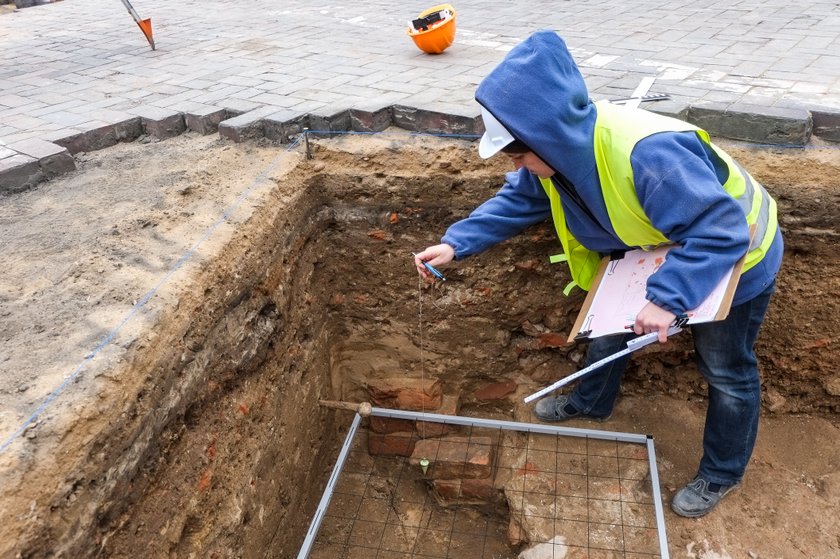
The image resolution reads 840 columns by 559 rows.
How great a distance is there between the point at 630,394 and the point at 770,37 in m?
3.32

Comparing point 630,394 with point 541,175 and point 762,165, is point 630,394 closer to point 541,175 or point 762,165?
point 762,165

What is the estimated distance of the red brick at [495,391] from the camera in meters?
4.27

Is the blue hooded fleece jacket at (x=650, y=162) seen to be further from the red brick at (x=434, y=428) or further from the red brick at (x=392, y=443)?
the red brick at (x=392, y=443)

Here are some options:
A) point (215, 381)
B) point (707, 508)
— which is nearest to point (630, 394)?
point (707, 508)

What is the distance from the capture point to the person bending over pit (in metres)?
2.13

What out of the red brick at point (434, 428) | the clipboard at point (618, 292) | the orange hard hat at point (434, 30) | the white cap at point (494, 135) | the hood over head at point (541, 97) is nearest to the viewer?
the hood over head at point (541, 97)

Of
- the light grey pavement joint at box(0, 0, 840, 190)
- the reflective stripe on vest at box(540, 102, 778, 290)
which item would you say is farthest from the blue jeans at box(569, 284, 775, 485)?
the light grey pavement joint at box(0, 0, 840, 190)

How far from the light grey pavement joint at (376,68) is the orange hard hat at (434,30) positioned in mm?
97

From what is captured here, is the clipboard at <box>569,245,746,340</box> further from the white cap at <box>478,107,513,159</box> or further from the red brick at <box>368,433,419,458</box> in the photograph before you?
the red brick at <box>368,433,419,458</box>

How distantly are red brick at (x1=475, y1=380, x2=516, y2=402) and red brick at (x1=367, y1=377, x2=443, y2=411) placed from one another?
27 centimetres

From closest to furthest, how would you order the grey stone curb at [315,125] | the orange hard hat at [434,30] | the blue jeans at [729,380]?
the blue jeans at [729,380]
the grey stone curb at [315,125]
the orange hard hat at [434,30]

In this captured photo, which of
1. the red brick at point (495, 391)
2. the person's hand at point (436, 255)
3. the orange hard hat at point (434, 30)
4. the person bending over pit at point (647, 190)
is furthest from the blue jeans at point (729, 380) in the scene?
the orange hard hat at point (434, 30)

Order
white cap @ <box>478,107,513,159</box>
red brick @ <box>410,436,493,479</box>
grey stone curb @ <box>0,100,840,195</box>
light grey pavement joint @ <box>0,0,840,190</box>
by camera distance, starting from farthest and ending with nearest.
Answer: light grey pavement joint @ <box>0,0,840,190</box>, red brick @ <box>410,436,493,479</box>, grey stone curb @ <box>0,100,840,195</box>, white cap @ <box>478,107,513,159</box>

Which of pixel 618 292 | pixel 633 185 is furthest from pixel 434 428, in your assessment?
pixel 633 185
